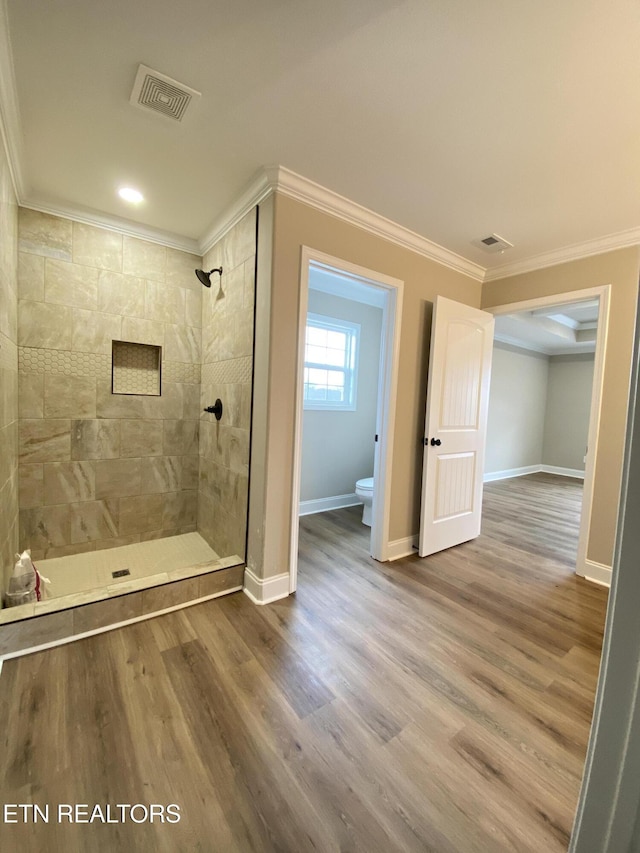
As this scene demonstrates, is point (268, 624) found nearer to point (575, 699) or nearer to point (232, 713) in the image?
point (232, 713)

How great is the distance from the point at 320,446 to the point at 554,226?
2721 millimetres

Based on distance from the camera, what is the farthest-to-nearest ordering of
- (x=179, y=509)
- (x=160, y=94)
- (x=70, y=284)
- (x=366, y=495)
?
(x=366, y=495), (x=179, y=509), (x=70, y=284), (x=160, y=94)

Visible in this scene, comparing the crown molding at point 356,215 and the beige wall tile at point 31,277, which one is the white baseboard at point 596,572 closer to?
the crown molding at point 356,215

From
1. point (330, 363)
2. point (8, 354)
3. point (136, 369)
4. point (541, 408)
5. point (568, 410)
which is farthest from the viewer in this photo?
point (541, 408)

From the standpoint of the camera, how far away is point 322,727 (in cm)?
132

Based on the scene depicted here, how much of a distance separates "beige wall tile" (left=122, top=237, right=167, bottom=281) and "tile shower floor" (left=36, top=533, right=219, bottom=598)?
216cm

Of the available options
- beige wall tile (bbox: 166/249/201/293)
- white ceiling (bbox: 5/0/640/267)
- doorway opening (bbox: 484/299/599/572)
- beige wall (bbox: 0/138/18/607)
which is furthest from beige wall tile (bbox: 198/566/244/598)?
doorway opening (bbox: 484/299/599/572)

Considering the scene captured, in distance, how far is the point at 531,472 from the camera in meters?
6.84

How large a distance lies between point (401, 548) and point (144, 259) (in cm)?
309

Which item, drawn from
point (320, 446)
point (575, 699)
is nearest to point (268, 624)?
point (575, 699)

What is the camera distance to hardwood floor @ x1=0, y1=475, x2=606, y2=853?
1.02 metres

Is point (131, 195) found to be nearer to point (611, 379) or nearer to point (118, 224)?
point (118, 224)

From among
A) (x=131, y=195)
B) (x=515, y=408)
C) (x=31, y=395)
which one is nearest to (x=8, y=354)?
(x=31, y=395)

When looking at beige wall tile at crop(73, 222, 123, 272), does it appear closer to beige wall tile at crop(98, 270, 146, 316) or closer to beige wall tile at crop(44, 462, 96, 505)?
beige wall tile at crop(98, 270, 146, 316)
